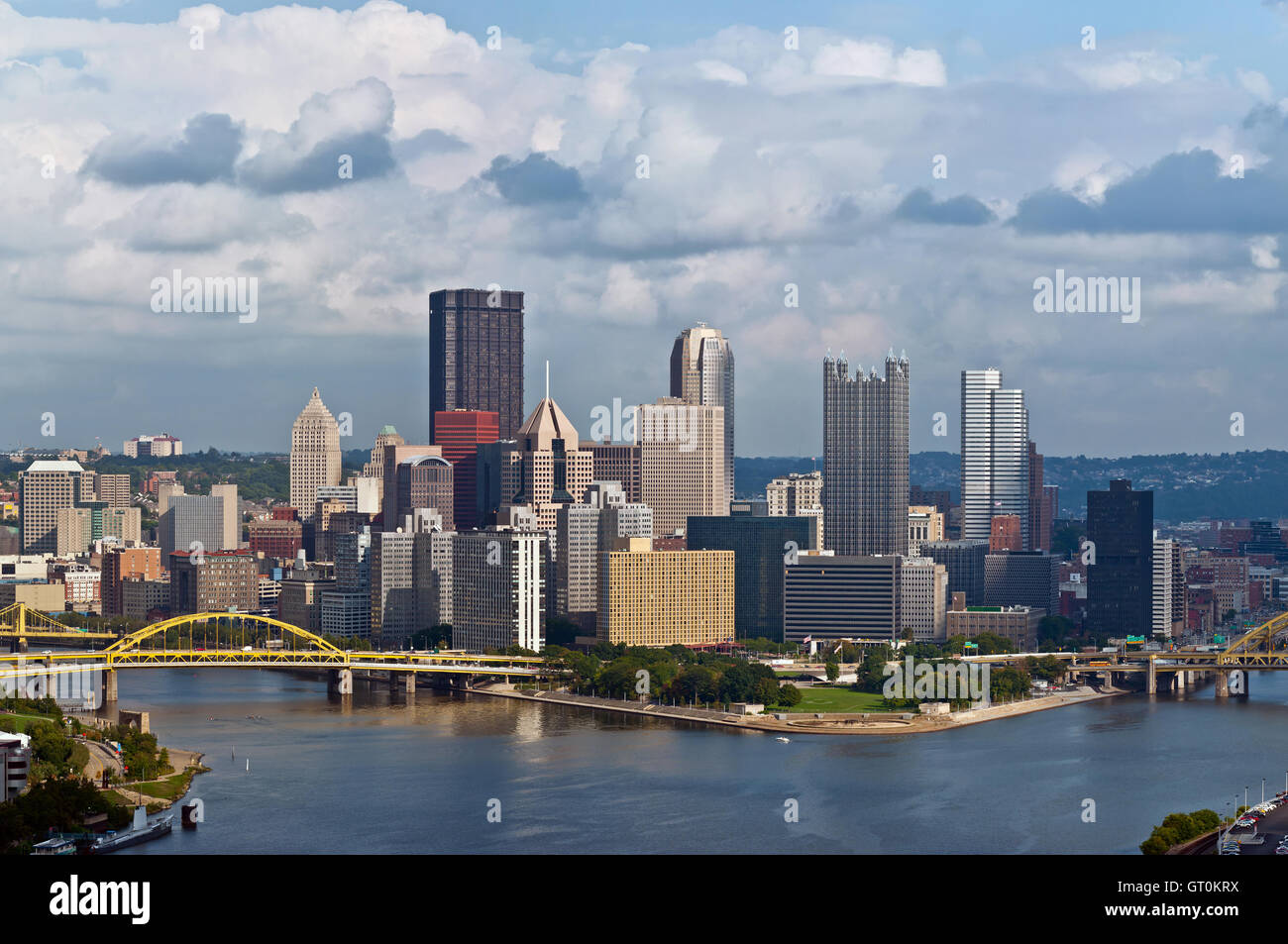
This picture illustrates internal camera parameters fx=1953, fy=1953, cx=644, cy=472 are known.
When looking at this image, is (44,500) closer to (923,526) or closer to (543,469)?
(543,469)

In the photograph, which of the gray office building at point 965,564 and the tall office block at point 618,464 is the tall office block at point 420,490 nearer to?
the tall office block at point 618,464

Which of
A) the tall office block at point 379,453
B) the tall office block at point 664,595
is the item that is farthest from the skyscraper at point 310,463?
the tall office block at point 664,595

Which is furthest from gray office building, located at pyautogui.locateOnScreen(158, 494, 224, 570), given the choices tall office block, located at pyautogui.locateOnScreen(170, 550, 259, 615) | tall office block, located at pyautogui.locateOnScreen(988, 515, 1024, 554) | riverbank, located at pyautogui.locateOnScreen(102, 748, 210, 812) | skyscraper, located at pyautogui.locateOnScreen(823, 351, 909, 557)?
riverbank, located at pyautogui.locateOnScreen(102, 748, 210, 812)

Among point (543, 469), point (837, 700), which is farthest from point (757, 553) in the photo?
point (837, 700)

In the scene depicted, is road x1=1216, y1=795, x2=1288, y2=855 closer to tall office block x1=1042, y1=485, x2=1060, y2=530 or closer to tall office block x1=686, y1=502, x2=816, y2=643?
tall office block x1=686, y1=502, x2=816, y2=643
